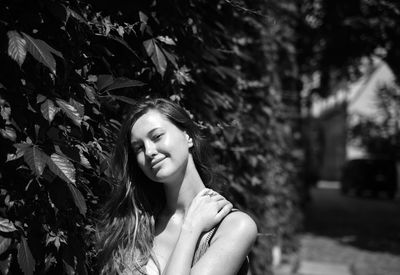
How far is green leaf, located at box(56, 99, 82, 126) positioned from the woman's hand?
654mm

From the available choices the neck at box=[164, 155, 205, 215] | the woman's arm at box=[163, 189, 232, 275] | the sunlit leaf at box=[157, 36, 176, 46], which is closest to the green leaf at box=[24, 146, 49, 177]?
the woman's arm at box=[163, 189, 232, 275]

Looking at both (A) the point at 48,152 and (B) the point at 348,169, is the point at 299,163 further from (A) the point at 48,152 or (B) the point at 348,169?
(B) the point at 348,169

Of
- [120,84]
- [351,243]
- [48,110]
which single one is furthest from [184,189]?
[351,243]

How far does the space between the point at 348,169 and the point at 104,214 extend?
89.9 feet

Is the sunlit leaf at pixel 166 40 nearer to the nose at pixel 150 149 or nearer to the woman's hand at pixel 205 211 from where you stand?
the nose at pixel 150 149

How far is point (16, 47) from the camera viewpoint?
1.55m

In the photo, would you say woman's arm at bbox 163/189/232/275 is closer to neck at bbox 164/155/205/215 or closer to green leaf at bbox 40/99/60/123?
neck at bbox 164/155/205/215

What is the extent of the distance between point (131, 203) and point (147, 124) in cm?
41

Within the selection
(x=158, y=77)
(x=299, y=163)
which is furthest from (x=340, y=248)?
(x=158, y=77)

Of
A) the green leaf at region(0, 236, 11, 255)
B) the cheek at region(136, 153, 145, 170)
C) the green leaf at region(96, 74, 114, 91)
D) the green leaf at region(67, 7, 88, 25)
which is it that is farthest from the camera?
the cheek at region(136, 153, 145, 170)

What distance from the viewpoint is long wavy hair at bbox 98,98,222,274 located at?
219 centimetres

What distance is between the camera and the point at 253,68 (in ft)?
17.4

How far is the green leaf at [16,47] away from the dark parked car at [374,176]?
25710 mm

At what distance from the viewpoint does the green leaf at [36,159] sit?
1.54 metres
